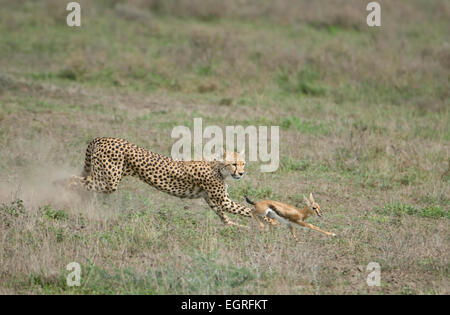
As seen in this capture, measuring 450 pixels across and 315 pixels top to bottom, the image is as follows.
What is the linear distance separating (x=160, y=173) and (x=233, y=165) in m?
0.88

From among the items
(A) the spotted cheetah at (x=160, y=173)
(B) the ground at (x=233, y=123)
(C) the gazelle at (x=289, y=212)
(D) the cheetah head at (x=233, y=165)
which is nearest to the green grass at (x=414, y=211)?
(B) the ground at (x=233, y=123)

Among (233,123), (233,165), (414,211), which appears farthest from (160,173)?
(233,123)

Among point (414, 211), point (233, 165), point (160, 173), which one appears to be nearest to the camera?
point (233, 165)

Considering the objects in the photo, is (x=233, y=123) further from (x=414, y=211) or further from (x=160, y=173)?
(x=414, y=211)

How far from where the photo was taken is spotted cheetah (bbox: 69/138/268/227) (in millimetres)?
7828

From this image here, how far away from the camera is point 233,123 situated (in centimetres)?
1188

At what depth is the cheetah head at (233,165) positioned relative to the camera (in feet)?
24.9

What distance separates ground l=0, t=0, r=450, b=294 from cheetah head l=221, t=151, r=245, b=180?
605mm

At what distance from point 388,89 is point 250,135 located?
416 centimetres

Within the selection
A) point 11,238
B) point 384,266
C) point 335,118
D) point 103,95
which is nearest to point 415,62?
point 335,118

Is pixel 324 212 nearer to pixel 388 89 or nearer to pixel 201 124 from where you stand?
pixel 201 124

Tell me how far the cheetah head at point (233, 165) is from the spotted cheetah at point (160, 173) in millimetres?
38

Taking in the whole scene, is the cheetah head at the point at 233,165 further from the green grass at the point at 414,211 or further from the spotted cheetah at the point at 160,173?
the green grass at the point at 414,211

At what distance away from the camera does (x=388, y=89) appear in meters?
14.1
